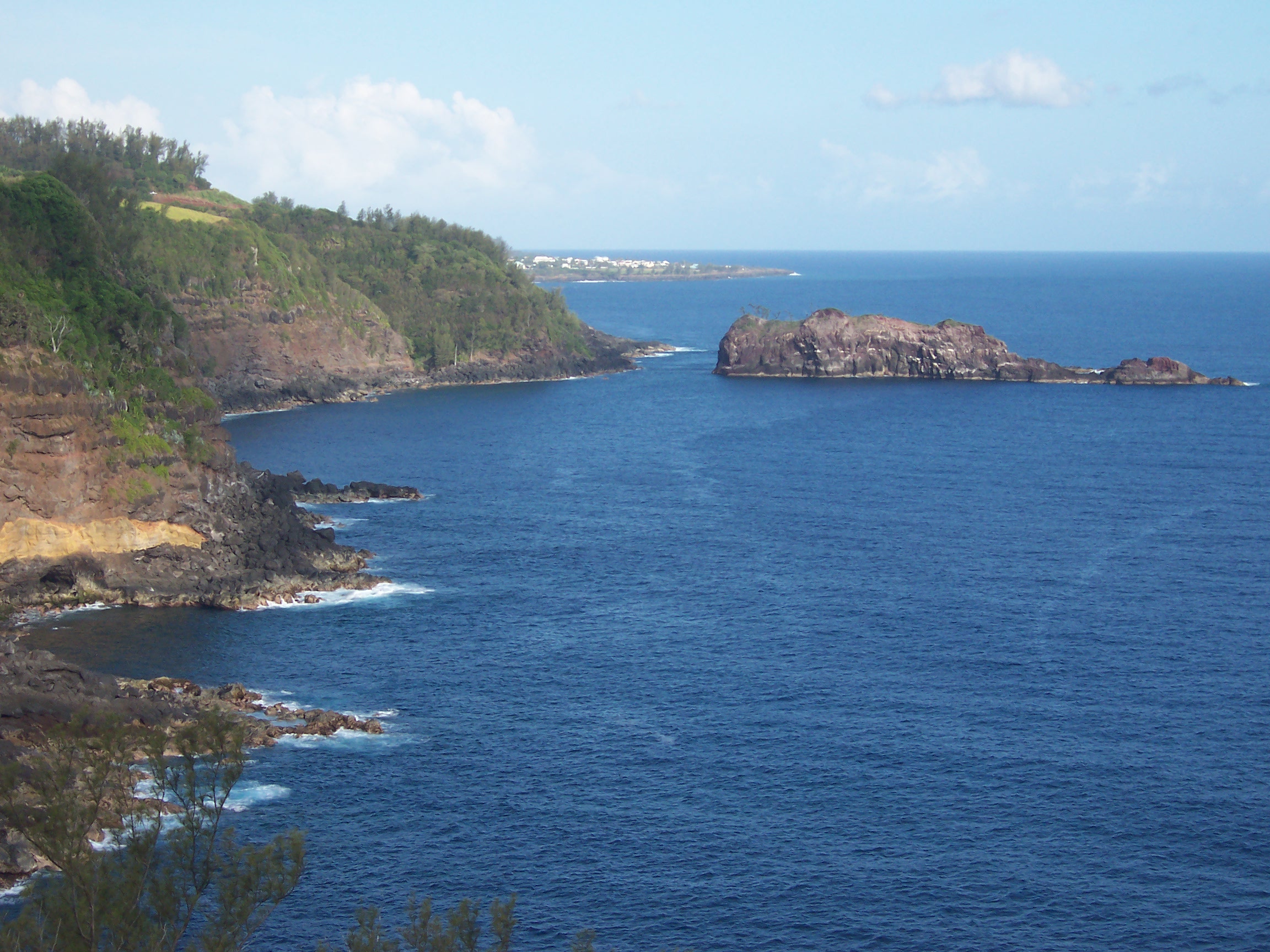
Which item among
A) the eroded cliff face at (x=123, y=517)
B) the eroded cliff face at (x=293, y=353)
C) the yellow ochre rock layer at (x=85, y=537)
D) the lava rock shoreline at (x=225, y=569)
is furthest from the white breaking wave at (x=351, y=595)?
the eroded cliff face at (x=293, y=353)

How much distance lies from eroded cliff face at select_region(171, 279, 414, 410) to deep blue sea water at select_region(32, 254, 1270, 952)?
46.1m

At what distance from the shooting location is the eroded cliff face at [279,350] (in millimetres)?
165375

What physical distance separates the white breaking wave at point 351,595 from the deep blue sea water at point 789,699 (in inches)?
36.2

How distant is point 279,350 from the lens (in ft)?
572

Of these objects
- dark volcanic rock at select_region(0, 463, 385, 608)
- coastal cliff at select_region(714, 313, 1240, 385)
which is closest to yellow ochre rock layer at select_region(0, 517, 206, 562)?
dark volcanic rock at select_region(0, 463, 385, 608)

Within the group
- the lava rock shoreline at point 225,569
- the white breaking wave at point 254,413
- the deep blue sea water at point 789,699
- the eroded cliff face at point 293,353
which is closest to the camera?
the deep blue sea water at point 789,699

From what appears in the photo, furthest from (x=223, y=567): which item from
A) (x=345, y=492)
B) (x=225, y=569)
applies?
(x=345, y=492)

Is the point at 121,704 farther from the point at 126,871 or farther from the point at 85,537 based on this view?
the point at 126,871

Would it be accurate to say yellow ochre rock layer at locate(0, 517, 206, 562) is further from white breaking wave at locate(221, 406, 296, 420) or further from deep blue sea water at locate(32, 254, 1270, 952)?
white breaking wave at locate(221, 406, 296, 420)

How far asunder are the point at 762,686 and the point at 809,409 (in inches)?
3967

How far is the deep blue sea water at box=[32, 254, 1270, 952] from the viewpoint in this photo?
1897 inches

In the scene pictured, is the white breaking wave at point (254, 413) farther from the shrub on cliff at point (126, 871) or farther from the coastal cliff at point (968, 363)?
the shrub on cliff at point (126, 871)

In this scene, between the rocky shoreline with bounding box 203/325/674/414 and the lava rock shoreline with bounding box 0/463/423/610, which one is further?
the rocky shoreline with bounding box 203/325/674/414

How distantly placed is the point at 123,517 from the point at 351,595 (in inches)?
620
